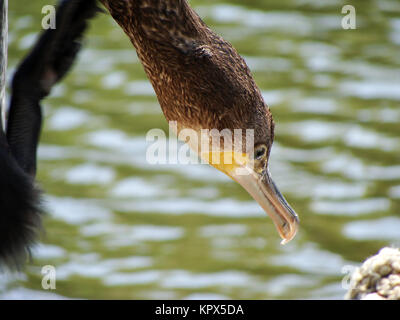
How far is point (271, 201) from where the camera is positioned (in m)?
4.37

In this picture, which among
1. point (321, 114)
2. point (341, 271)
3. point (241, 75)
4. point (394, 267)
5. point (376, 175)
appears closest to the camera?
point (394, 267)

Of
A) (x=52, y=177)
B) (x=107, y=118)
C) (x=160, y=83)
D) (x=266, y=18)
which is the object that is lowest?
(x=160, y=83)

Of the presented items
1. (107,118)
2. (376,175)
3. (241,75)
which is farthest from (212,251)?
(241,75)

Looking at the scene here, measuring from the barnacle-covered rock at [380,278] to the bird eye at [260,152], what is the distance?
77 cm

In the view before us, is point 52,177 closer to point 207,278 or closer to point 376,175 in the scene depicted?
point 207,278

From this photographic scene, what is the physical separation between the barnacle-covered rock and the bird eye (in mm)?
766

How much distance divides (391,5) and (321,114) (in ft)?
8.20

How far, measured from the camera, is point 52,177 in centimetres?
708

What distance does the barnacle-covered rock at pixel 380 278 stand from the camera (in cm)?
346

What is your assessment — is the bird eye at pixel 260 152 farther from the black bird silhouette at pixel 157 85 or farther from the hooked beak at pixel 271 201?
the hooked beak at pixel 271 201
